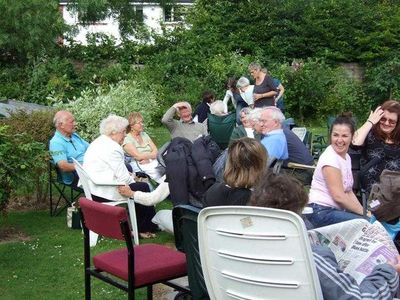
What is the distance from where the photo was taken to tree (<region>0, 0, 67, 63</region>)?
14922mm

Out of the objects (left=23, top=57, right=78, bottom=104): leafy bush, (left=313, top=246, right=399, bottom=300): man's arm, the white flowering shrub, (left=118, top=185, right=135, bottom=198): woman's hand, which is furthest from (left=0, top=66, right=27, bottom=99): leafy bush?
(left=313, top=246, right=399, bottom=300): man's arm

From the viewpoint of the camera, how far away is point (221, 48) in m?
19.6

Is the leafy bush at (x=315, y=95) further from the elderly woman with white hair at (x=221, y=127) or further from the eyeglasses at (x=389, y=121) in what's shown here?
the eyeglasses at (x=389, y=121)

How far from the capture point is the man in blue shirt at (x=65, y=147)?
7.14 m

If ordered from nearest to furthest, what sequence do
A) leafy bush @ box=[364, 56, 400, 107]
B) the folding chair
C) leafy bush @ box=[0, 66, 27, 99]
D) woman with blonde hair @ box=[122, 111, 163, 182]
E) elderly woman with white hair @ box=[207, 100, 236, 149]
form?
1. the folding chair
2. woman with blonde hair @ box=[122, 111, 163, 182]
3. elderly woman with white hair @ box=[207, 100, 236, 149]
4. leafy bush @ box=[0, 66, 27, 99]
5. leafy bush @ box=[364, 56, 400, 107]

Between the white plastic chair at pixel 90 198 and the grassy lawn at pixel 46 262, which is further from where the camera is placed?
the white plastic chair at pixel 90 198

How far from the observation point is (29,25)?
602 inches

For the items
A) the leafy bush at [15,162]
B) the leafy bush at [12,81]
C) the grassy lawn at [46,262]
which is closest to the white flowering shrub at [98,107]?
the grassy lawn at [46,262]

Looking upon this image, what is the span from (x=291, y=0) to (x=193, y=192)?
54.0 feet

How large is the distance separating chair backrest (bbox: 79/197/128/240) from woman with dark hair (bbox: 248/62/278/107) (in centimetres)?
744

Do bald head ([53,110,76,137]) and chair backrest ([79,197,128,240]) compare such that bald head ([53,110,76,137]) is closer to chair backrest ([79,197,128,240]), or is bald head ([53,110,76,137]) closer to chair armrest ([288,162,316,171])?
chair armrest ([288,162,316,171])

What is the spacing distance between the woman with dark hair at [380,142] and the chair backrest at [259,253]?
2866 mm

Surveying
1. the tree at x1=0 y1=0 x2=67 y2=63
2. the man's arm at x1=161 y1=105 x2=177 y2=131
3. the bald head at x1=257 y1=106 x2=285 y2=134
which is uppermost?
the tree at x1=0 y1=0 x2=67 y2=63

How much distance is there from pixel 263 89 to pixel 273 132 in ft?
17.5
